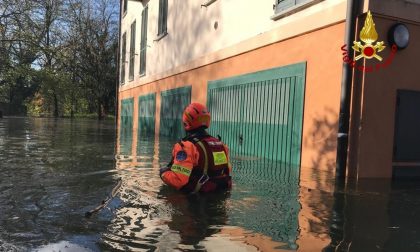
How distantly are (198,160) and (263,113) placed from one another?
509 centimetres

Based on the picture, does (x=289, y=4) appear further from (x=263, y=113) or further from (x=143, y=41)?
(x=143, y=41)

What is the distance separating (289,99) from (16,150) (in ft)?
19.5

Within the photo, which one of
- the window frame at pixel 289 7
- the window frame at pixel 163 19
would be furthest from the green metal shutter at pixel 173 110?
the window frame at pixel 289 7

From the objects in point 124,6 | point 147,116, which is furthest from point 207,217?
point 124,6

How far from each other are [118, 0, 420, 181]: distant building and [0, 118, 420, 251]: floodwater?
2.08ft

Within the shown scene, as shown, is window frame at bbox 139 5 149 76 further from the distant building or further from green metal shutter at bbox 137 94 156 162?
the distant building

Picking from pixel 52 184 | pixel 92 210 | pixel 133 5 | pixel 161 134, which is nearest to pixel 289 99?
pixel 52 184

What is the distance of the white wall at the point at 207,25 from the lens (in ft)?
32.6

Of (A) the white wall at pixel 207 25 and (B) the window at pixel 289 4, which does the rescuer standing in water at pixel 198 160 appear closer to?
(A) the white wall at pixel 207 25

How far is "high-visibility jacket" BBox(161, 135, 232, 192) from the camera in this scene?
18.5ft

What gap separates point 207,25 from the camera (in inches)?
567

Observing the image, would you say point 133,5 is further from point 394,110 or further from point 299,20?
point 394,110

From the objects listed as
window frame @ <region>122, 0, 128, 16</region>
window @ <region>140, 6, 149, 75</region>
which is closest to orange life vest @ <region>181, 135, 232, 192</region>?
window @ <region>140, 6, 149, 75</region>

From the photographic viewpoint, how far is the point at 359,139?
7.70 metres
